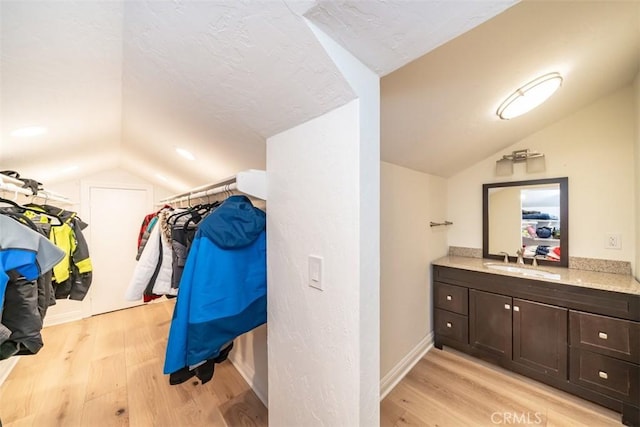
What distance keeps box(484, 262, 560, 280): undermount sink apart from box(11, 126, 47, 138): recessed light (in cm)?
348

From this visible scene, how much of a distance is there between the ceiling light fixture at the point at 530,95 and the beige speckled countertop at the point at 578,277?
1222 mm

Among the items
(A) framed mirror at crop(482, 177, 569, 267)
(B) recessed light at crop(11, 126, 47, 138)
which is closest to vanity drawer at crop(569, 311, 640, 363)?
(A) framed mirror at crop(482, 177, 569, 267)

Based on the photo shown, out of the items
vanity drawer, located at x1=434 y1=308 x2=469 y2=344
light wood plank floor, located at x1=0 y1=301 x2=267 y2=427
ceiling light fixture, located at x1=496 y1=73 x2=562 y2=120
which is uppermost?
ceiling light fixture, located at x1=496 y1=73 x2=562 y2=120

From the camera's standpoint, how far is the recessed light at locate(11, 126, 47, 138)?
4.56 ft

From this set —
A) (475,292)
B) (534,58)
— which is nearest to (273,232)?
(534,58)

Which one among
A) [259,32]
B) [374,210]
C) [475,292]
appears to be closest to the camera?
[259,32]

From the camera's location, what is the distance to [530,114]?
1.72 meters

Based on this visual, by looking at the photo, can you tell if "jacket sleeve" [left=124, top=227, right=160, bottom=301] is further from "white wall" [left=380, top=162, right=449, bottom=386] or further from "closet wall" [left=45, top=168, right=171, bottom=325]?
"closet wall" [left=45, top=168, right=171, bottom=325]

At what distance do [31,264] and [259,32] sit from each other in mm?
1105

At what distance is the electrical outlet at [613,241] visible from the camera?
5.71 feet

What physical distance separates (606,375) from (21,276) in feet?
10.3

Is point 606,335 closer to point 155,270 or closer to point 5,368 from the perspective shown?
point 155,270

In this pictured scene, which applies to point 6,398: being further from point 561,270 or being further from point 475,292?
point 561,270

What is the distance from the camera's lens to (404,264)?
6.16 feet
